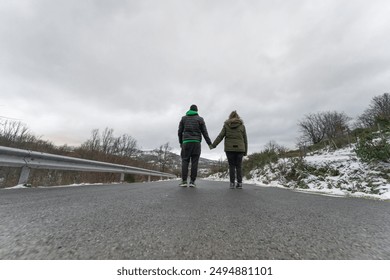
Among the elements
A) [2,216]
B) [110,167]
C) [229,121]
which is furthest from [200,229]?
[110,167]

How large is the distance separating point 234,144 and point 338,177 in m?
3.74

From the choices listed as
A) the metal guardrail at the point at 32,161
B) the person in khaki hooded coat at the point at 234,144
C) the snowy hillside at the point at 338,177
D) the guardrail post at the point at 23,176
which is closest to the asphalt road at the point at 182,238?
the metal guardrail at the point at 32,161

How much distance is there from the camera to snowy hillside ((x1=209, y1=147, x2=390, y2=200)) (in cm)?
447

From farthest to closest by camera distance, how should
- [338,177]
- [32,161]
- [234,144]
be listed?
[338,177]
[234,144]
[32,161]

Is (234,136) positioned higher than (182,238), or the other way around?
(234,136)

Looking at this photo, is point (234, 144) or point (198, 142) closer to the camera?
point (198, 142)

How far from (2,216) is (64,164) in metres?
3.78

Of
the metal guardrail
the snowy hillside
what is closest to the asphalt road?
the metal guardrail

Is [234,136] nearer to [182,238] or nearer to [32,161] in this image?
[182,238]

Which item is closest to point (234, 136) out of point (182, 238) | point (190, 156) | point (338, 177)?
point (190, 156)

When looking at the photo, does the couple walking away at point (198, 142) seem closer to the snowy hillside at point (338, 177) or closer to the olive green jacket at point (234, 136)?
the olive green jacket at point (234, 136)

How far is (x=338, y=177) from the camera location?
5.88 metres

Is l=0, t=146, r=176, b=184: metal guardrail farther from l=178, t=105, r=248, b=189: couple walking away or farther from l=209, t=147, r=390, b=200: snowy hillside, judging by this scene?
l=209, t=147, r=390, b=200: snowy hillside
